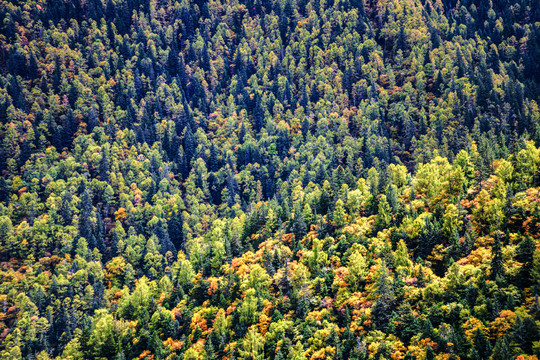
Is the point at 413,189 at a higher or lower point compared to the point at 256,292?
higher

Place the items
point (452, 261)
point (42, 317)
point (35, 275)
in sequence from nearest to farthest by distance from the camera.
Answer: point (452, 261) < point (42, 317) < point (35, 275)

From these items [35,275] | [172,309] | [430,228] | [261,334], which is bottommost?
[261,334]

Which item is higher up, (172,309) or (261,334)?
(172,309)

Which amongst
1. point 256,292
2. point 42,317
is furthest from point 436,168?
point 42,317

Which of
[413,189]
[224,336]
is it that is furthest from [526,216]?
[224,336]

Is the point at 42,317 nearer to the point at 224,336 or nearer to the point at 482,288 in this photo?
the point at 224,336

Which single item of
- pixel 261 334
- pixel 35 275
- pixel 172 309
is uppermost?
pixel 35 275

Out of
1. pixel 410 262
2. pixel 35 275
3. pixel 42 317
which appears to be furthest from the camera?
pixel 35 275

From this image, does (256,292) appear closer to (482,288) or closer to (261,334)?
(261,334)

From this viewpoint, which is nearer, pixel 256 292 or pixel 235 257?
pixel 256 292
